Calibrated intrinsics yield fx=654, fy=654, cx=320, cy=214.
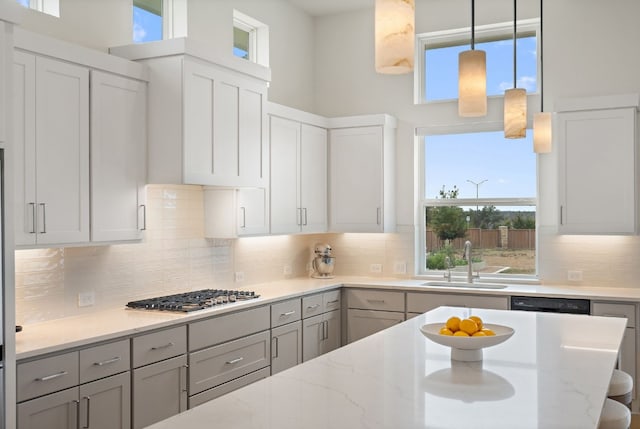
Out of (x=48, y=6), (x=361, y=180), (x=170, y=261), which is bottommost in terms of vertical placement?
(x=170, y=261)

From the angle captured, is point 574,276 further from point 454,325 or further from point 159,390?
point 159,390

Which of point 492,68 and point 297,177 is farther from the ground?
point 492,68

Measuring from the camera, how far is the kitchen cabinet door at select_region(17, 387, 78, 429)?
116 inches

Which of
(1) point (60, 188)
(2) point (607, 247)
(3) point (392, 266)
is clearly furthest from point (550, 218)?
(1) point (60, 188)

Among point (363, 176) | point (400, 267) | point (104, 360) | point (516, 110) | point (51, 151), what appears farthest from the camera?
point (400, 267)

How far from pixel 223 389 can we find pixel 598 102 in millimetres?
3537

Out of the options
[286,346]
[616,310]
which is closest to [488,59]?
[616,310]

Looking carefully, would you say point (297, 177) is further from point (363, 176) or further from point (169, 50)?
point (169, 50)

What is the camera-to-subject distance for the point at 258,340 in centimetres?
459

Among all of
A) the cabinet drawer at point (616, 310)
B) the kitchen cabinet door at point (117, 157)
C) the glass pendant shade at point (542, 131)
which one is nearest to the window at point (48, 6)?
the kitchen cabinet door at point (117, 157)

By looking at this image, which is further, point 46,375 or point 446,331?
point 46,375

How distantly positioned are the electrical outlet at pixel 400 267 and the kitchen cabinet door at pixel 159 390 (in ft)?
9.22

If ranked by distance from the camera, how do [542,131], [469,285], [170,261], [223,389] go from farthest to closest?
[469,285], [170,261], [223,389], [542,131]

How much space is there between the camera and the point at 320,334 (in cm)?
543
